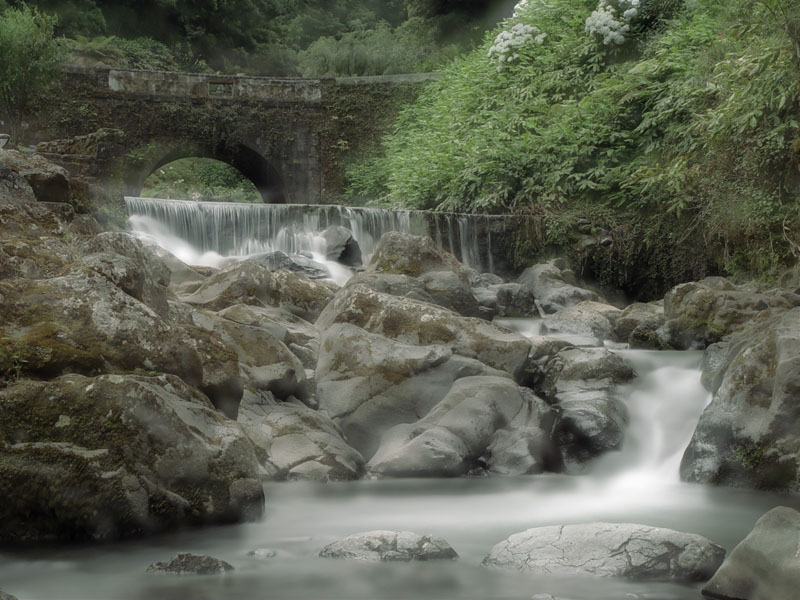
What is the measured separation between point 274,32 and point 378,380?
1312 inches

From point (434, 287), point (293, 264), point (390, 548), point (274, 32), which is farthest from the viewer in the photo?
point (274, 32)

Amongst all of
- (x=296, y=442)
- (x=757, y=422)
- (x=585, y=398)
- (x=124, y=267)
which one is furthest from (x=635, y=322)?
(x=124, y=267)

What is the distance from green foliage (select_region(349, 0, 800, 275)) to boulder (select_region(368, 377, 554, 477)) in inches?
212

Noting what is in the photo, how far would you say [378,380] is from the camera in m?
7.23

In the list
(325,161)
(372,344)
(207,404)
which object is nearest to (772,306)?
(372,344)

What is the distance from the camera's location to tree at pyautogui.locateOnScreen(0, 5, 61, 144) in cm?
1870

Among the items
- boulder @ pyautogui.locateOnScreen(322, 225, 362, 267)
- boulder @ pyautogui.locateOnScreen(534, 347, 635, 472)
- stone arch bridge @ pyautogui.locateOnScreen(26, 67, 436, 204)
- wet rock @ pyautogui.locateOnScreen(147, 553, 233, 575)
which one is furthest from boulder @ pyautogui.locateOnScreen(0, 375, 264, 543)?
stone arch bridge @ pyautogui.locateOnScreen(26, 67, 436, 204)

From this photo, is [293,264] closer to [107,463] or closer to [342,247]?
[342,247]

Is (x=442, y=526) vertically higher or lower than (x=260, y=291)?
lower

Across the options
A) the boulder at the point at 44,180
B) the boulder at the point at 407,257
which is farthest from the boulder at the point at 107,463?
the boulder at the point at 407,257

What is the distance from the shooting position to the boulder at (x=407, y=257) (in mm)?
11023

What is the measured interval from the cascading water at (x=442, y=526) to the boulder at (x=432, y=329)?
114cm

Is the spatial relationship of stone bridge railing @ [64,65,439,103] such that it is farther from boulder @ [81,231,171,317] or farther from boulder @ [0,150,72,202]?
boulder @ [81,231,171,317]

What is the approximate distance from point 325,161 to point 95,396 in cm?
2174
